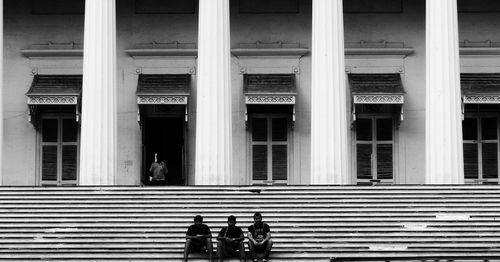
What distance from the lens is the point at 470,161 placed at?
4841 cm

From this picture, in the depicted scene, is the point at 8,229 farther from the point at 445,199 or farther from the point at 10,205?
the point at 445,199

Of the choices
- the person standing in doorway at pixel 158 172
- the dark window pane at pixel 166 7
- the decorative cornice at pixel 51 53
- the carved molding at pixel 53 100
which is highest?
the dark window pane at pixel 166 7

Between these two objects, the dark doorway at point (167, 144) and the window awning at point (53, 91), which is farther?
the dark doorway at point (167, 144)

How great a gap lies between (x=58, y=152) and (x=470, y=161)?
13545 millimetres

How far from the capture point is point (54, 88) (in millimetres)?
47938

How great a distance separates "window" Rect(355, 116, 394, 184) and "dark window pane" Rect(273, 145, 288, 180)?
2.35m

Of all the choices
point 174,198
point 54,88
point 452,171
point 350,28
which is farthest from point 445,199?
point 54,88

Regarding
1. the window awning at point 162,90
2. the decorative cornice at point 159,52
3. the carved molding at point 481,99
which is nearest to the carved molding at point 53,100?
the window awning at point 162,90

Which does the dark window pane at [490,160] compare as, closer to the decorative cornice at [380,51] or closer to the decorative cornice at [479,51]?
the decorative cornice at [479,51]

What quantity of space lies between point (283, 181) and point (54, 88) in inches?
317

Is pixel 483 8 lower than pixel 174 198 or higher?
higher

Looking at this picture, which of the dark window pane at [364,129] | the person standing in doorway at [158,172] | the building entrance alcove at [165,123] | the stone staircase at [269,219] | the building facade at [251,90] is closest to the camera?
the stone staircase at [269,219]

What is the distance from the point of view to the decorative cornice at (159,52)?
48.5m

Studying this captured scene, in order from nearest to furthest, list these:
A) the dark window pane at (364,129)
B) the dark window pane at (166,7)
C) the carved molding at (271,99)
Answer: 1. the carved molding at (271,99)
2. the dark window pane at (364,129)
3. the dark window pane at (166,7)
